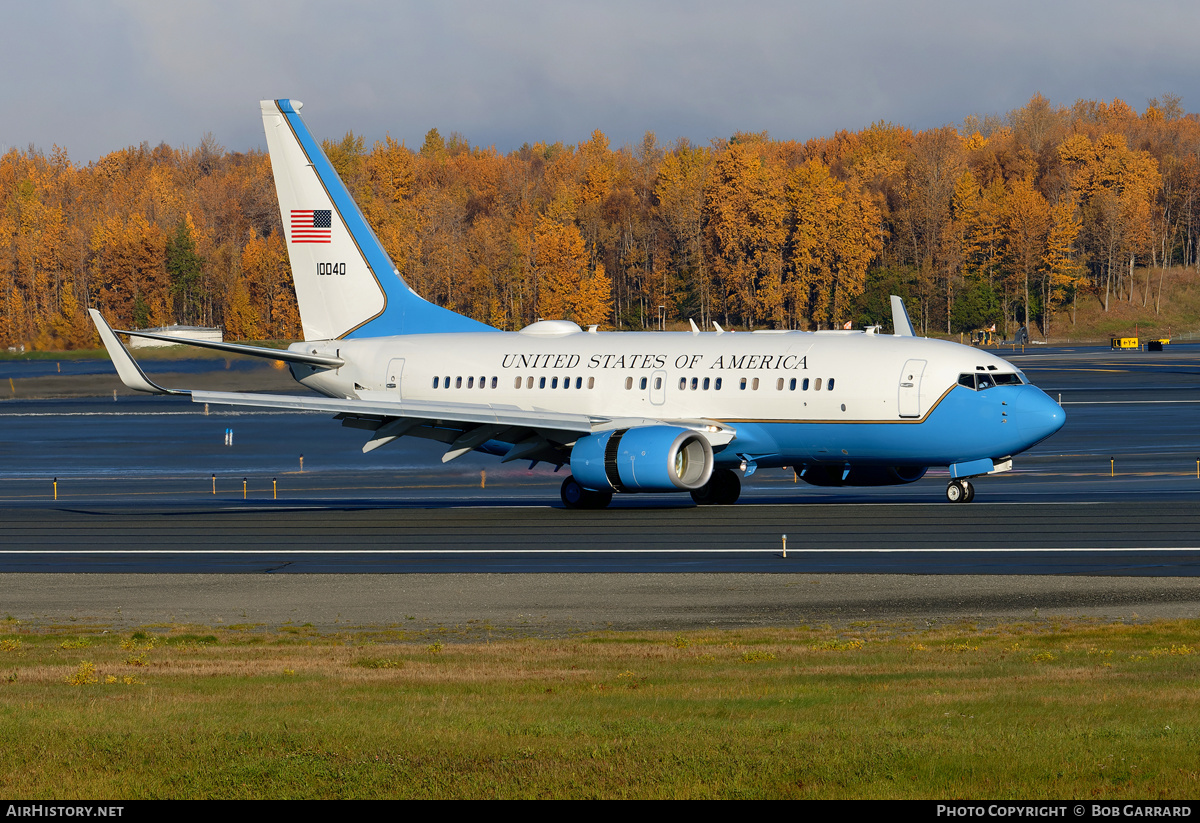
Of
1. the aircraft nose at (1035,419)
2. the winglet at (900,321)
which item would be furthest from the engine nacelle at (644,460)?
the winglet at (900,321)

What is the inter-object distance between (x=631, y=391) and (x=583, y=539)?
29.4 ft

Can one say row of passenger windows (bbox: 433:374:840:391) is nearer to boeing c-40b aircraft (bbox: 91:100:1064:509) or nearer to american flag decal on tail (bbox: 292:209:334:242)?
boeing c-40b aircraft (bbox: 91:100:1064:509)

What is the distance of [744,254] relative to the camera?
621ft

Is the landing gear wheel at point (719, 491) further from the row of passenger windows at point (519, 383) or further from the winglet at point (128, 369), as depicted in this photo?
the winglet at point (128, 369)

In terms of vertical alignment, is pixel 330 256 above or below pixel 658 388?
above

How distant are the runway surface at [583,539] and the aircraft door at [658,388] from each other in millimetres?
3133

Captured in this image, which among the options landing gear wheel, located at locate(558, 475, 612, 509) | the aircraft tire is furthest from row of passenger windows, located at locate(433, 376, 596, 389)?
the aircraft tire

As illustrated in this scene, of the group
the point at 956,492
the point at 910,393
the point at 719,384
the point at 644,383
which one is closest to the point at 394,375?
the point at 644,383

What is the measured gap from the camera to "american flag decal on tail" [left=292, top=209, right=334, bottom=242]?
156ft

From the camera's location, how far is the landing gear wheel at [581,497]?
132 feet

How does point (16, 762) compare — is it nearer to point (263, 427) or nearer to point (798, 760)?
point (798, 760)

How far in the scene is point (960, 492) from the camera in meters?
38.8

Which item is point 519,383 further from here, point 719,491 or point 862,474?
point 862,474

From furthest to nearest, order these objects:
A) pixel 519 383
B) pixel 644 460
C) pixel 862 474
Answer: pixel 519 383 → pixel 862 474 → pixel 644 460
